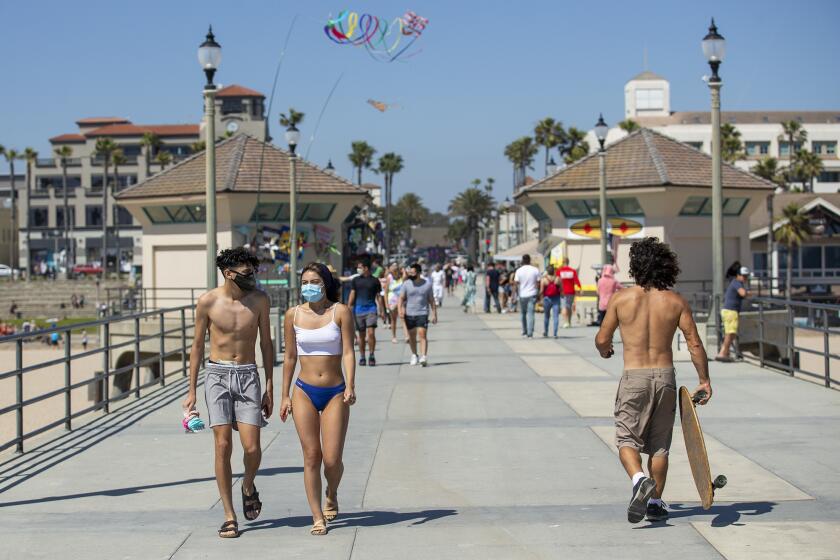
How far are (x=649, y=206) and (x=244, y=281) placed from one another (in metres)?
31.5

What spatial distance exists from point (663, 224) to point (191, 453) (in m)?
29.3

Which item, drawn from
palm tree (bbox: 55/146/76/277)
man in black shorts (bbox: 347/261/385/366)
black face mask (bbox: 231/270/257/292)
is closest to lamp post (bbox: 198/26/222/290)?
man in black shorts (bbox: 347/261/385/366)

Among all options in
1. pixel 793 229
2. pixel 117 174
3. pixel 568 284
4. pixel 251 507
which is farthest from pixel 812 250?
pixel 117 174

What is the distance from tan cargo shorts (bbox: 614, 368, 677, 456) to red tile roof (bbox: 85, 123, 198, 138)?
120917mm

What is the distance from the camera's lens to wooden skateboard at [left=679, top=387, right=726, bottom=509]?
22.1 ft

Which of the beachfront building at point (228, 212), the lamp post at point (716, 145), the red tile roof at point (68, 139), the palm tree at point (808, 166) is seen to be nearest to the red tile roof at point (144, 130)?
the red tile roof at point (68, 139)

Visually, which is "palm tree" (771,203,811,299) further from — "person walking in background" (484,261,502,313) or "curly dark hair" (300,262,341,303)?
"curly dark hair" (300,262,341,303)

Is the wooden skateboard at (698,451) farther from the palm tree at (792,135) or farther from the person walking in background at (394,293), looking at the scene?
the palm tree at (792,135)

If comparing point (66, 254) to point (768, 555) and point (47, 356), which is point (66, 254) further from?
point (768, 555)

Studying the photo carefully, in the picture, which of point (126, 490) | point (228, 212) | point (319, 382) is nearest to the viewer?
point (319, 382)

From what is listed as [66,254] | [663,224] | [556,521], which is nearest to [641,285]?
[556,521]

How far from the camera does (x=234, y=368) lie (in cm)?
689

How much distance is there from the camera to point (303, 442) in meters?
6.87

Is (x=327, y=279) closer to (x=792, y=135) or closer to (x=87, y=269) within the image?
(x=87, y=269)
